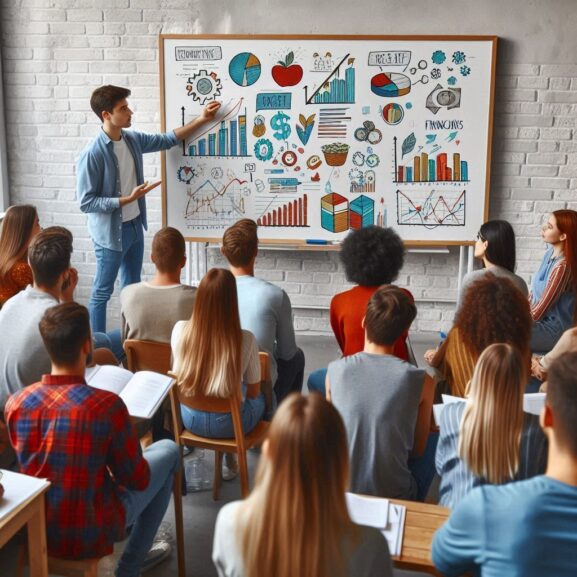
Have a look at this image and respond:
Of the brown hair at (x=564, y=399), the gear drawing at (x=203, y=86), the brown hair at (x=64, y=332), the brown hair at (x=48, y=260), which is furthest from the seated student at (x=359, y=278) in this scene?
the gear drawing at (x=203, y=86)

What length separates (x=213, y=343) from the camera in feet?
8.41

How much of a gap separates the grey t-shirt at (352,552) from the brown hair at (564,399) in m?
0.41

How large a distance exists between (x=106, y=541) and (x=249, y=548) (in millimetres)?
788

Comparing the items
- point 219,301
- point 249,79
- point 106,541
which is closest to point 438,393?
point 219,301

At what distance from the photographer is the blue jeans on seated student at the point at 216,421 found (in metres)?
2.72

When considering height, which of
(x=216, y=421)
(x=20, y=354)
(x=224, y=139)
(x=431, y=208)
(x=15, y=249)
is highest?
(x=224, y=139)

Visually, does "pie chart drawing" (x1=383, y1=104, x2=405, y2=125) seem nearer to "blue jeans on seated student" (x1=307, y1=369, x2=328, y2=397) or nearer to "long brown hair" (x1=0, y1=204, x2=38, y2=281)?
"blue jeans on seated student" (x1=307, y1=369, x2=328, y2=397)

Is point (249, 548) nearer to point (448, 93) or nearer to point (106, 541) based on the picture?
point (106, 541)

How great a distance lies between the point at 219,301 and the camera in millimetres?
2539

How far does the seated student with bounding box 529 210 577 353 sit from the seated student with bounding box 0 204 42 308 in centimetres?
227

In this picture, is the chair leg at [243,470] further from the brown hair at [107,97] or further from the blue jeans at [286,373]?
the brown hair at [107,97]

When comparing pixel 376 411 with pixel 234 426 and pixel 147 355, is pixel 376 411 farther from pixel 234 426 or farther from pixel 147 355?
pixel 147 355

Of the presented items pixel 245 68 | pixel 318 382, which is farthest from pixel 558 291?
pixel 245 68

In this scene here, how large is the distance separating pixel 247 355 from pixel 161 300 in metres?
0.54
